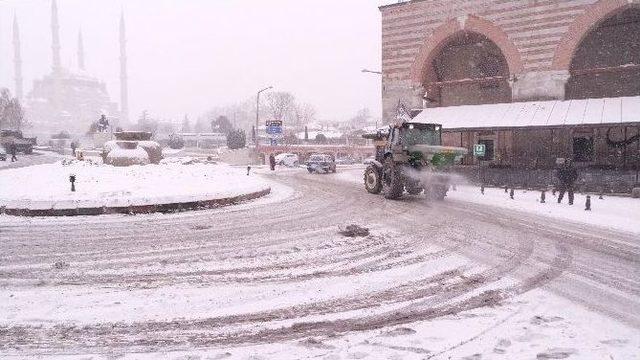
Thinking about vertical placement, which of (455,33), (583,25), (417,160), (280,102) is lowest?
(417,160)

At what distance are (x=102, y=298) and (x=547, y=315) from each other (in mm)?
5096

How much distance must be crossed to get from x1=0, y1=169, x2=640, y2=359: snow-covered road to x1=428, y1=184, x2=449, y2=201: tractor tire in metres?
4.97

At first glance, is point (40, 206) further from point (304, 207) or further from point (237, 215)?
point (304, 207)

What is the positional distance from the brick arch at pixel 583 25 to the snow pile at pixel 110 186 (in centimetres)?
1493

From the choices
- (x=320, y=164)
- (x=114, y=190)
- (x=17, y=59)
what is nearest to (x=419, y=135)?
(x=114, y=190)

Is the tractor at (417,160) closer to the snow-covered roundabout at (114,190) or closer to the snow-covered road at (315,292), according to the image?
the snow-covered road at (315,292)

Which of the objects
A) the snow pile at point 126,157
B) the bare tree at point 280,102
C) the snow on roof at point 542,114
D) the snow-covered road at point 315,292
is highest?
the bare tree at point 280,102

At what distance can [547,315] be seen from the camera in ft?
16.0

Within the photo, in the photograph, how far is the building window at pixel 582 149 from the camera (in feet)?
73.5

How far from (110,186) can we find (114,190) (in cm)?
59

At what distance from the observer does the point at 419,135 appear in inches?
616

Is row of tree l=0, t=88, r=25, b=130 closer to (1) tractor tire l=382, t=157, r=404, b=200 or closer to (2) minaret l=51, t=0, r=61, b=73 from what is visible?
(1) tractor tire l=382, t=157, r=404, b=200

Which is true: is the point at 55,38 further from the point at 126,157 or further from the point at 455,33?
the point at 455,33

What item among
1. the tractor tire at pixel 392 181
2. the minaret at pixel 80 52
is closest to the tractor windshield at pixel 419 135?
the tractor tire at pixel 392 181
